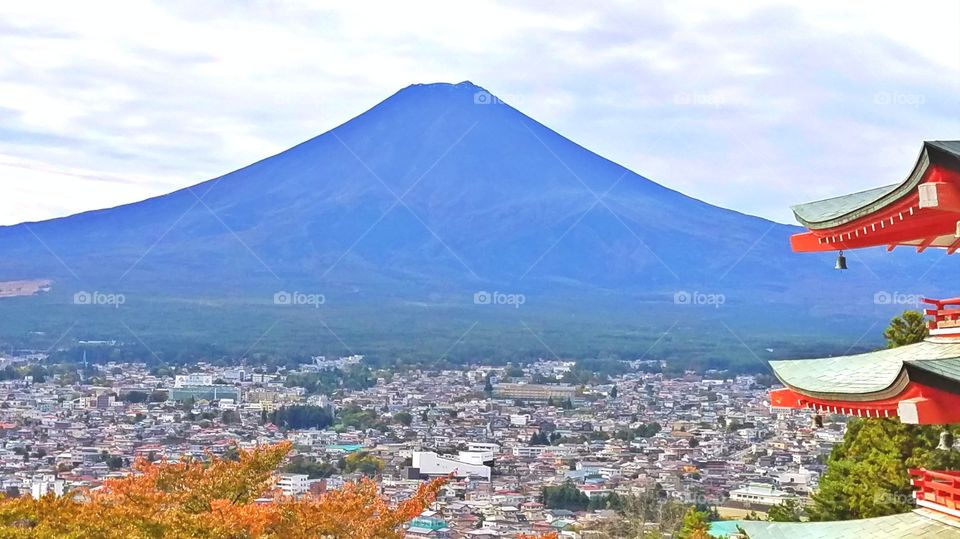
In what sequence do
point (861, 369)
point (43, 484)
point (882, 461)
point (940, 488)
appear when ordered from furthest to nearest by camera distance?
point (43, 484)
point (882, 461)
point (861, 369)
point (940, 488)

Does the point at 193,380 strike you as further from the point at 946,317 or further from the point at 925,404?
the point at 925,404

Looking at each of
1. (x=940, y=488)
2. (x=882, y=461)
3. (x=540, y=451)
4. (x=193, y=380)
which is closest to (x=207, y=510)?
Result: (x=882, y=461)

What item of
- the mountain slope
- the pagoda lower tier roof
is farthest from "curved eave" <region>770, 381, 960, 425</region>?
the mountain slope

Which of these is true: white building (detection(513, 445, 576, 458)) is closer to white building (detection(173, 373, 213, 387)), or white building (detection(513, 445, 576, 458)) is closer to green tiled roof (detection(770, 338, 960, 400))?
white building (detection(173, 373, 213, 387))

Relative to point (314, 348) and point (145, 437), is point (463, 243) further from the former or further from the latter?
point (145, 437)

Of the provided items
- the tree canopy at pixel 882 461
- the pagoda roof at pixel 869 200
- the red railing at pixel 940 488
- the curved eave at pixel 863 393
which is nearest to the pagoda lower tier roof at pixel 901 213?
the pagoda roof at pixel 869 200

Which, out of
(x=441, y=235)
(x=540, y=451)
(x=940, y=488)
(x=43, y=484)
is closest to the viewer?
(x=940, y=488)
